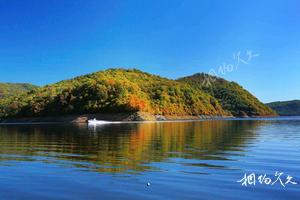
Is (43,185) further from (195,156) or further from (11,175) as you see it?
(195,156)

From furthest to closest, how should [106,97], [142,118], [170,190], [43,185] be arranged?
[106,97] < [142,118] < [43,185] < [170,190]

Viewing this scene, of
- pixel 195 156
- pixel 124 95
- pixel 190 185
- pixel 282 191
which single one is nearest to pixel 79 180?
pixel 190 185

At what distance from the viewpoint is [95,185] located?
17.2 metres

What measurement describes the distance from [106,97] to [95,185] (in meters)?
168

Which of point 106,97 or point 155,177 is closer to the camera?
point 155,177

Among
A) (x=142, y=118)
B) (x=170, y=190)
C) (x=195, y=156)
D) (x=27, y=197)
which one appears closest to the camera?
(x=27, y=197)

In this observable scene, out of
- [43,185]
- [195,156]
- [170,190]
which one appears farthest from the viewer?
[195,156]

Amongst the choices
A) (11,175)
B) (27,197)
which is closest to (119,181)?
(27,197)

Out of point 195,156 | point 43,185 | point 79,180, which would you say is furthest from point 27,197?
point 195,156

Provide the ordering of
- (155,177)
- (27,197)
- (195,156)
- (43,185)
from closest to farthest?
(27,197) → (43,185) → (155,177) → (195,156)

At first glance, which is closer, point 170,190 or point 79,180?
point 170,190

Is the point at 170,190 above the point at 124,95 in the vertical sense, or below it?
below

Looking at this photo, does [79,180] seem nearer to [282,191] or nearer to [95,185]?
[95,185]

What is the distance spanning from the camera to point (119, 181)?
17.9 metres
